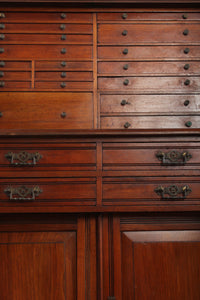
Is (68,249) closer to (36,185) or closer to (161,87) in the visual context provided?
(36,185)

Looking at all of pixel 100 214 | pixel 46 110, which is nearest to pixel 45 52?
pixel 46 110

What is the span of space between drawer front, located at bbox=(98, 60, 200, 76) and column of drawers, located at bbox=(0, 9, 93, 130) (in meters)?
0.11

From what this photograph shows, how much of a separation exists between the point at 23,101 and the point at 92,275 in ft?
3.26

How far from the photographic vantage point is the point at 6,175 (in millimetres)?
1381

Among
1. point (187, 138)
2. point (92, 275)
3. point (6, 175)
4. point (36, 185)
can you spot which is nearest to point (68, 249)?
point (92, 275)

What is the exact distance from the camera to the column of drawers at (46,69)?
161 centimetres

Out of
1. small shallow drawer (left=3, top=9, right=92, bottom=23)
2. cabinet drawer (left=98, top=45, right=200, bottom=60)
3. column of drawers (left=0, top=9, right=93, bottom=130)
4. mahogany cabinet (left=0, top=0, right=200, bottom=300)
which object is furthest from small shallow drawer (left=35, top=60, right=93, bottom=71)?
mahogany cabinet (left=0, top=0, right=200, bottom=300)

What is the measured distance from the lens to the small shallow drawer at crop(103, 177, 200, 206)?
1379 millimetres

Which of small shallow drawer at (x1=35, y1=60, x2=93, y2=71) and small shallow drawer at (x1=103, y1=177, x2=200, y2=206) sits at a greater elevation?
small shallow drawer at (x1=35, y1=60, x2=93, y2=71)

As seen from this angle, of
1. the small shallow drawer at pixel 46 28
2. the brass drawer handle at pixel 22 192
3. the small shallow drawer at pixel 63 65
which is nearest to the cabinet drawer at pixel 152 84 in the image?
the small shallow drawer at pixel 63 65

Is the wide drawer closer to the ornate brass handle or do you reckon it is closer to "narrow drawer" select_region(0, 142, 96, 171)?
"narrow drawer" select_region(0, 142, 96, 171)

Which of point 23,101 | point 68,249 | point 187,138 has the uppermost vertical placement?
point 23,101

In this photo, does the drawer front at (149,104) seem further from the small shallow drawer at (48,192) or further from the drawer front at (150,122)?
the small shallow drawer at (48,192)

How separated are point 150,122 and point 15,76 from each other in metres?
0.81
